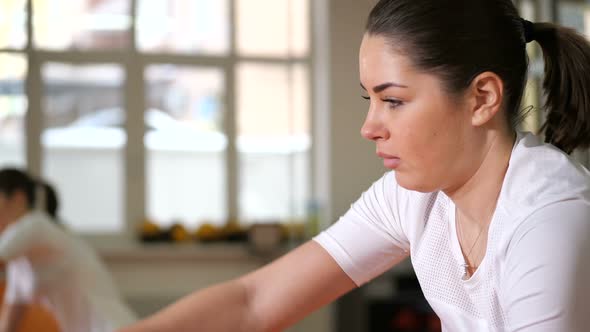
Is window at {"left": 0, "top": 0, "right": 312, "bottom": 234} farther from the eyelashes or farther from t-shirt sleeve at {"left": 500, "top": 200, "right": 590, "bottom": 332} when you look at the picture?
t-shirt sleeve at {"left": 500, "top": 200, "right": 590, "bottom": 332}

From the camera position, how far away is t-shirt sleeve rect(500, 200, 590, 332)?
2.98 ft

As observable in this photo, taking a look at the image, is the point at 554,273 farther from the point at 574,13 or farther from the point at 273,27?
the point at 273,27

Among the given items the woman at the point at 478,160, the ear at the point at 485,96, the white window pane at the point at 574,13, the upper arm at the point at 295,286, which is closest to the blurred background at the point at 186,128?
the white window pane at the point at 574,13

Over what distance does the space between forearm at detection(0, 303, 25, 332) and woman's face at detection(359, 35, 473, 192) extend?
229cm

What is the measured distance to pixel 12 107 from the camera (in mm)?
5605

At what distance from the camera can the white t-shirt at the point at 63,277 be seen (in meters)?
2.86

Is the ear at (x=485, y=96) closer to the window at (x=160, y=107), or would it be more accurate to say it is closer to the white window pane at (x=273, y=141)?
the window at (x=160, y=107)

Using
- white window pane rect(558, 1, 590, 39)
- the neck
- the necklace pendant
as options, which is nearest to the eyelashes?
the neck

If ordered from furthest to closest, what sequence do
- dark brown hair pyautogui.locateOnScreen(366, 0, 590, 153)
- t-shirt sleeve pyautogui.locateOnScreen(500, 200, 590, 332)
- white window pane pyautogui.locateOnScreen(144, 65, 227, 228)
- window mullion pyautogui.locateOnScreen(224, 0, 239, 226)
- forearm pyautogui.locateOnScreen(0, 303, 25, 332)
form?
window mullion pyautogui.locateOnScreen(224, 0, 239, 226)
white window pane pyautogui.locateOnScreen(144, 65, 227, 228)
forearm pyautogui.locateOnScreen(0, 303, 25, 332)
dark brown hair pyautogui.locateOnScreen(366, 0, 590, 153)
t-shirt sleeve pyautogui.locateOnScreen(500, 200, 590, 332)

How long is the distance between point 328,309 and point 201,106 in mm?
1681

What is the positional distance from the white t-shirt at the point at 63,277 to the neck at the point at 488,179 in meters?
1.93

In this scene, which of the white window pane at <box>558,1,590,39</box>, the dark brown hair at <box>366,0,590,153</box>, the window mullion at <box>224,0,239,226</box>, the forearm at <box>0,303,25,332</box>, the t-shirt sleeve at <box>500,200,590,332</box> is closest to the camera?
the t-shirt sleeve at <box>500,200,590,332</box>

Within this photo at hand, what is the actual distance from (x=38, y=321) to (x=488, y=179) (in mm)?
2503

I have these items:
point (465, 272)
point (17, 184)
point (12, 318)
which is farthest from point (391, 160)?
point (17, 184)
